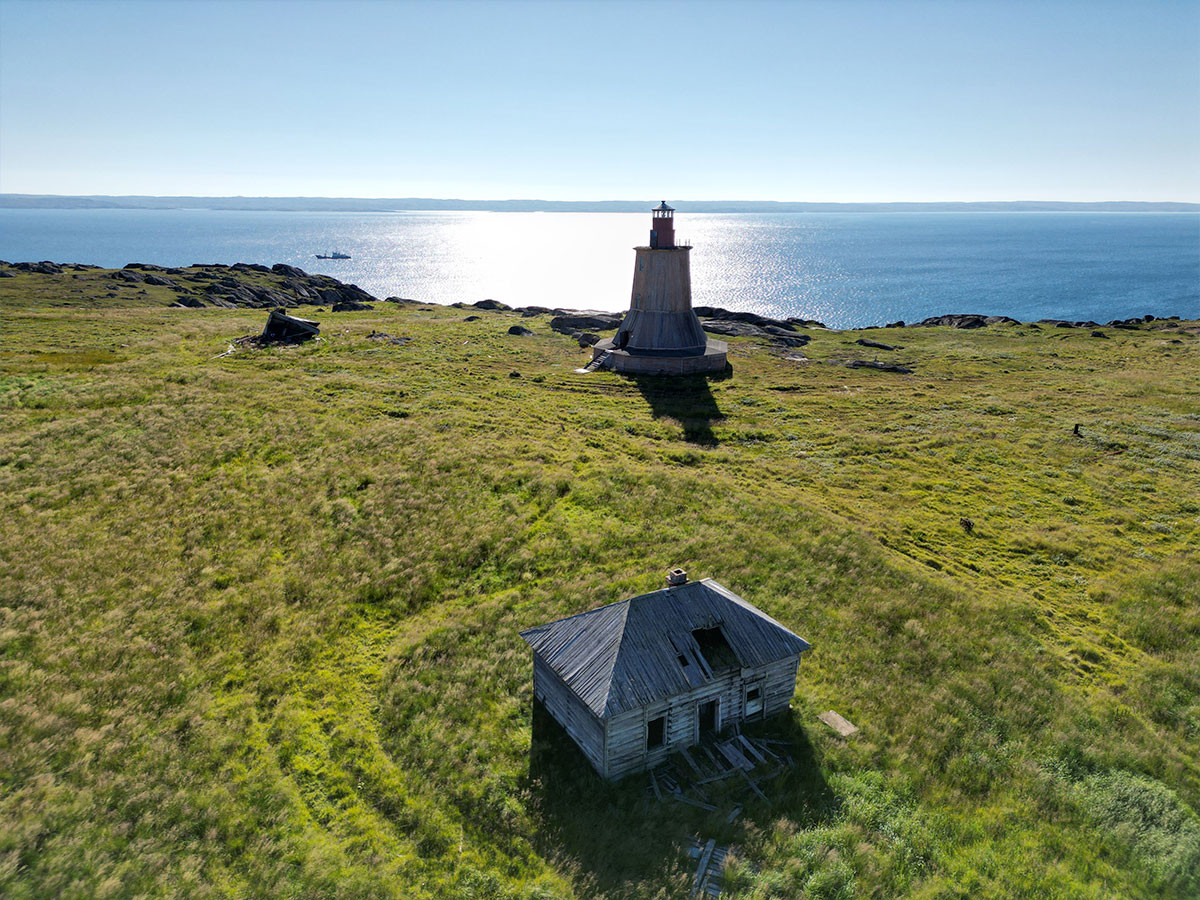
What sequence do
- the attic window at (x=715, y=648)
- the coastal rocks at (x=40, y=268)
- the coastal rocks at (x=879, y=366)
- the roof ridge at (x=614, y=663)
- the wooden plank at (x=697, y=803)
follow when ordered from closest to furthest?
the wooden plank at (x=697, y=803) < the roof ridge at (x=614, y=663) < the attic window at (x=715, y=648) < the coastal rocks at (x=879, y=366) < the coastal rocks at (x=40, y=268)

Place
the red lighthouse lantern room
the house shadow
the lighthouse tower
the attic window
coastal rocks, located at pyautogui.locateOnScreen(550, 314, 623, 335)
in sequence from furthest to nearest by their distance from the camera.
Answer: coastal rocks, located at pyautogui.locateOnScreen(550, 314, 623, 335)
the lighthouse tower
the red lighthouse lantern room
the attic window
the house shadow

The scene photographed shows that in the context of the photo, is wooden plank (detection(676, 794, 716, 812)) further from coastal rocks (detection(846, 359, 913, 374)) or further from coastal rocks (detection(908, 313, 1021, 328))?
coastal rocks (detection(908, 313, 1021, 328))

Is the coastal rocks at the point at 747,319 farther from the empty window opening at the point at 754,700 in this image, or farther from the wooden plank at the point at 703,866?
the wooden plank at the point at 703,866

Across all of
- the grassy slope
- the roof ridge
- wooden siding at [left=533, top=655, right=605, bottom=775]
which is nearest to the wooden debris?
the grassy slope

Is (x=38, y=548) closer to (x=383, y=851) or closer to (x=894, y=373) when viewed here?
(x=383, y=851)

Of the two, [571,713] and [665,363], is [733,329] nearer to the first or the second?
[665,363]

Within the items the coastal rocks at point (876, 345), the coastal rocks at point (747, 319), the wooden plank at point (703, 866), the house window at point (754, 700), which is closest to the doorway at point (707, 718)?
the house window at point (754, 700)
